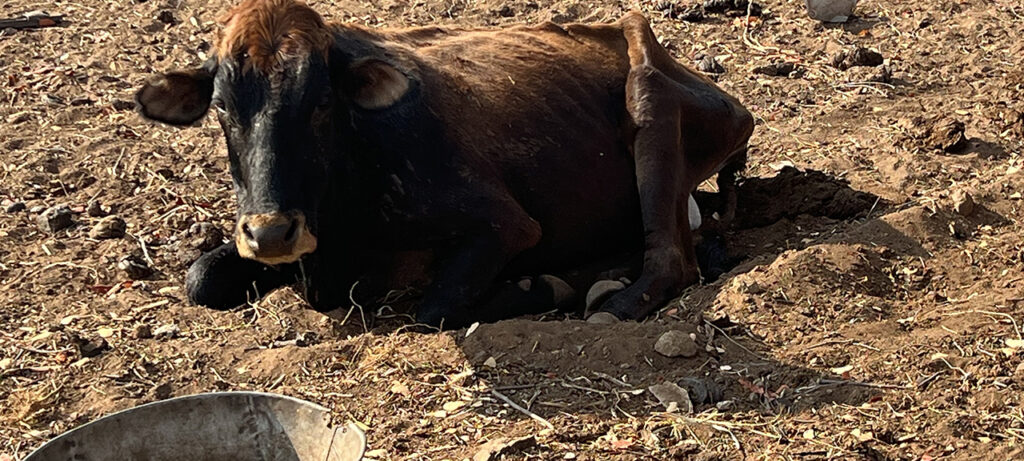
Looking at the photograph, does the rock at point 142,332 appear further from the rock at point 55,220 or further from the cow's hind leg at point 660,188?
the cow's hind leg at point 660,188

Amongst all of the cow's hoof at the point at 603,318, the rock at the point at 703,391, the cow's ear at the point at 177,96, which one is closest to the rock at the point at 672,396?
the rock at the point at 703,391

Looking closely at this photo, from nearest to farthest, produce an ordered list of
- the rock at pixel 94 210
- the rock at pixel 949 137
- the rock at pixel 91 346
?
the rock at pixel 91 346, the rock at pixel 94 210, the rock at pixel 949 137

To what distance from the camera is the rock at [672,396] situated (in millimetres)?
5398

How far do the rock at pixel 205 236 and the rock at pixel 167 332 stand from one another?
1.09 meters

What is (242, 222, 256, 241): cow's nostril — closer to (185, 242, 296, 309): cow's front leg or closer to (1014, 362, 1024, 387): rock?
(185, 242, 296, 309): cow's front leg

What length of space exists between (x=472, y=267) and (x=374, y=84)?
1.03 metres

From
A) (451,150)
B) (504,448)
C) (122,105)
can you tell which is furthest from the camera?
(122,105)

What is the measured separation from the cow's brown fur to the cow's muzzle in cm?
73

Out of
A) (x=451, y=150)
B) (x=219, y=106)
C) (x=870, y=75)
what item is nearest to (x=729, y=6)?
(x=870, y=75)

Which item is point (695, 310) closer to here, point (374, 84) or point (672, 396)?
point (672, 396)

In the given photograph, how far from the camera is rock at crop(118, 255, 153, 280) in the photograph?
24.0 feet

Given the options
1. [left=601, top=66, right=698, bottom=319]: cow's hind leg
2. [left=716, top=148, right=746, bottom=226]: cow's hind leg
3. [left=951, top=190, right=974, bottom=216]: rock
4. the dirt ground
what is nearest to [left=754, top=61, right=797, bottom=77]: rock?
the dirt ground

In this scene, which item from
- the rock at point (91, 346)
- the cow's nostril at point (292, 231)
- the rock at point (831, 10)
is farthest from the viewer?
the rock at point (831, 10)

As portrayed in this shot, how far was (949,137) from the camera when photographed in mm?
8789
